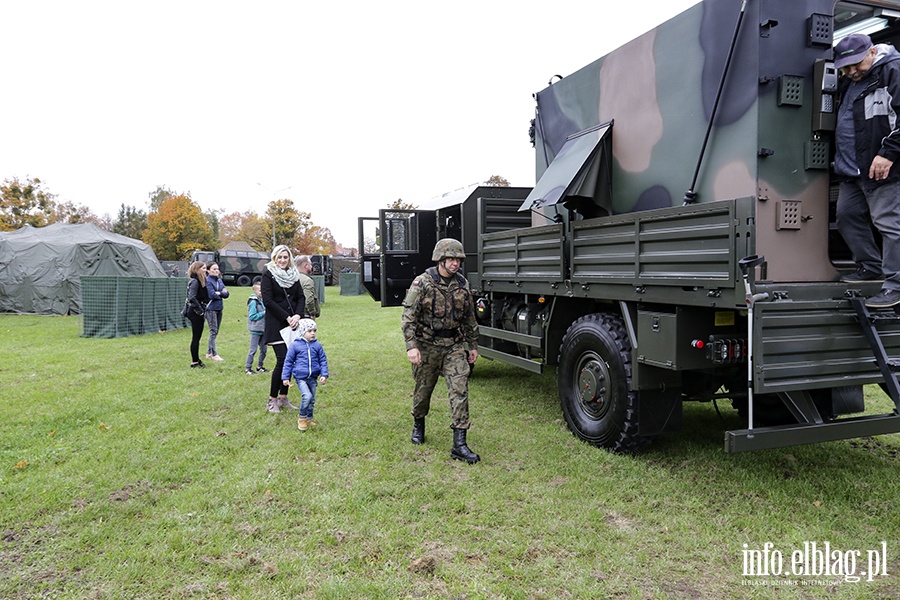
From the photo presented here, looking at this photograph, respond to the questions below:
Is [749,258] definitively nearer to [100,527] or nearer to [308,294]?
[100,527]

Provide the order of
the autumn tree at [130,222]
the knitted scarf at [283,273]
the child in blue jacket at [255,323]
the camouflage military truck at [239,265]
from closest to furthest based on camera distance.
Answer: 1. the knitted scarf at [283,273]
2. the child in blue jacket at [255,323]
3. the camouflage military truck at [239,265]
4. the autumn tree at [130,222]

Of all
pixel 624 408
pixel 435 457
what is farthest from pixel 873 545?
pixel 435 457

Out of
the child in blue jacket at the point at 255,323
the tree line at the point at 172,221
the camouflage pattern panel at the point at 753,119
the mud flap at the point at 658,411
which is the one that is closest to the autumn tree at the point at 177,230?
the tree line at the point at 172,221

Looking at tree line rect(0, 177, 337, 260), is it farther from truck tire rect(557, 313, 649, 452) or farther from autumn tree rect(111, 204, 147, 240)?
truck tire rect(557, 313, 649, 452)

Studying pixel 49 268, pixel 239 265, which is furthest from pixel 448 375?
pixel 239 265

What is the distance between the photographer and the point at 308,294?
7.44m

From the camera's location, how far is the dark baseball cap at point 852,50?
12.3 feet

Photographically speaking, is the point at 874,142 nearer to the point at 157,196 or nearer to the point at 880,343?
the point at 880,343

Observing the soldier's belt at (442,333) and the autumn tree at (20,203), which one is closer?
the soldier's belt at (442,333)

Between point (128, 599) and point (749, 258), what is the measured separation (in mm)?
3768

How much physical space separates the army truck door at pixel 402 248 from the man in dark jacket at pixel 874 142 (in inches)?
222

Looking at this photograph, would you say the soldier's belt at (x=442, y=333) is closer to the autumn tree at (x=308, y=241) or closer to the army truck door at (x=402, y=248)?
the army truck door at (x=402, y=248)

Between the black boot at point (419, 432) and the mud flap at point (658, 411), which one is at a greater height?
the mud flap at point (658, 411)

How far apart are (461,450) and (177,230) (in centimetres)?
5646
